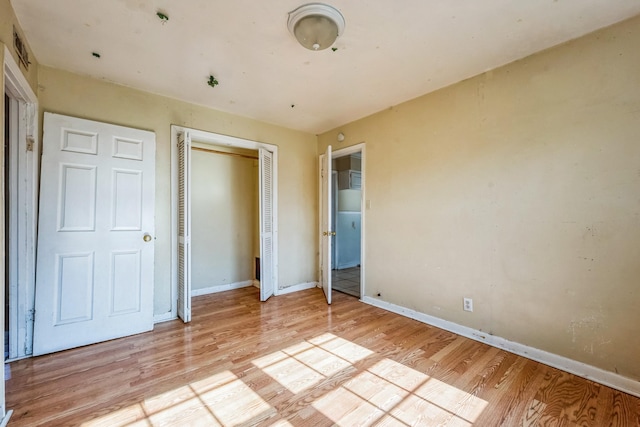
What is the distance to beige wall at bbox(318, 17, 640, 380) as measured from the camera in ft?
5.94

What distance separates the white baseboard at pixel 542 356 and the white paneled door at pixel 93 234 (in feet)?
9.40

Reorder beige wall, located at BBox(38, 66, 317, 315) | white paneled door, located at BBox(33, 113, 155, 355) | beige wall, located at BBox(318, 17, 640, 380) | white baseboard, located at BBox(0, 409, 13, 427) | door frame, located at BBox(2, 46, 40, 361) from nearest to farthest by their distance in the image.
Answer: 1. white baseboard, located at BBox(0, 409, 13, 427)
2. beige wall, located at BBox(318, 17, 640, 380)
3. door frame, located at BBox(2, 46, 40, 361)
4. white paneled door, located at BBox(33, 113, 155, 355)
5. beige wall, located at BBox(38, 66, 317, 315)

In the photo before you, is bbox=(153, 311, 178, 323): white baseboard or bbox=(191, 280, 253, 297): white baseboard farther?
bbox=(191, 280, 253, 297): white baseboard

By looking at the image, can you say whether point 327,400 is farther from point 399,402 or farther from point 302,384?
point 399,402

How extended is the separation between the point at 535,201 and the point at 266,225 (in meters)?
2.87

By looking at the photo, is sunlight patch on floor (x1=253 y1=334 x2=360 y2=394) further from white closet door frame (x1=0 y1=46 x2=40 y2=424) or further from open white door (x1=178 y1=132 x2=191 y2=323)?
white closet door frame (x1=0 y1=46 x2=40 y2=424)

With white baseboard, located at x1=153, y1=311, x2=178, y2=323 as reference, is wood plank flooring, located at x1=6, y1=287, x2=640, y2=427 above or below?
below

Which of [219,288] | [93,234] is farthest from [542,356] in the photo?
[93,234]

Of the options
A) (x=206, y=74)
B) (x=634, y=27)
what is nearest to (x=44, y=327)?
(x=206, y=74)

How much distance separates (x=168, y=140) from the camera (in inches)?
117

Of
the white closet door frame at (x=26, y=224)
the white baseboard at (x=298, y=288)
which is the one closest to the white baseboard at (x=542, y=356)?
the white baseboard at (x=298, y=288)

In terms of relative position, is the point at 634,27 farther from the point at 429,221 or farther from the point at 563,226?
the point at 429,221

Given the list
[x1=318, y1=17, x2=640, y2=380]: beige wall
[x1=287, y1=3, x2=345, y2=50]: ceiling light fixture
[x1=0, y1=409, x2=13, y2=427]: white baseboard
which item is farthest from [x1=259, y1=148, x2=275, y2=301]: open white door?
[x1=0, y1=409, x2=13, y2=427]: white baseboard

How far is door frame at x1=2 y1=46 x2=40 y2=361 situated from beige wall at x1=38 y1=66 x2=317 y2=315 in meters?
0.27
